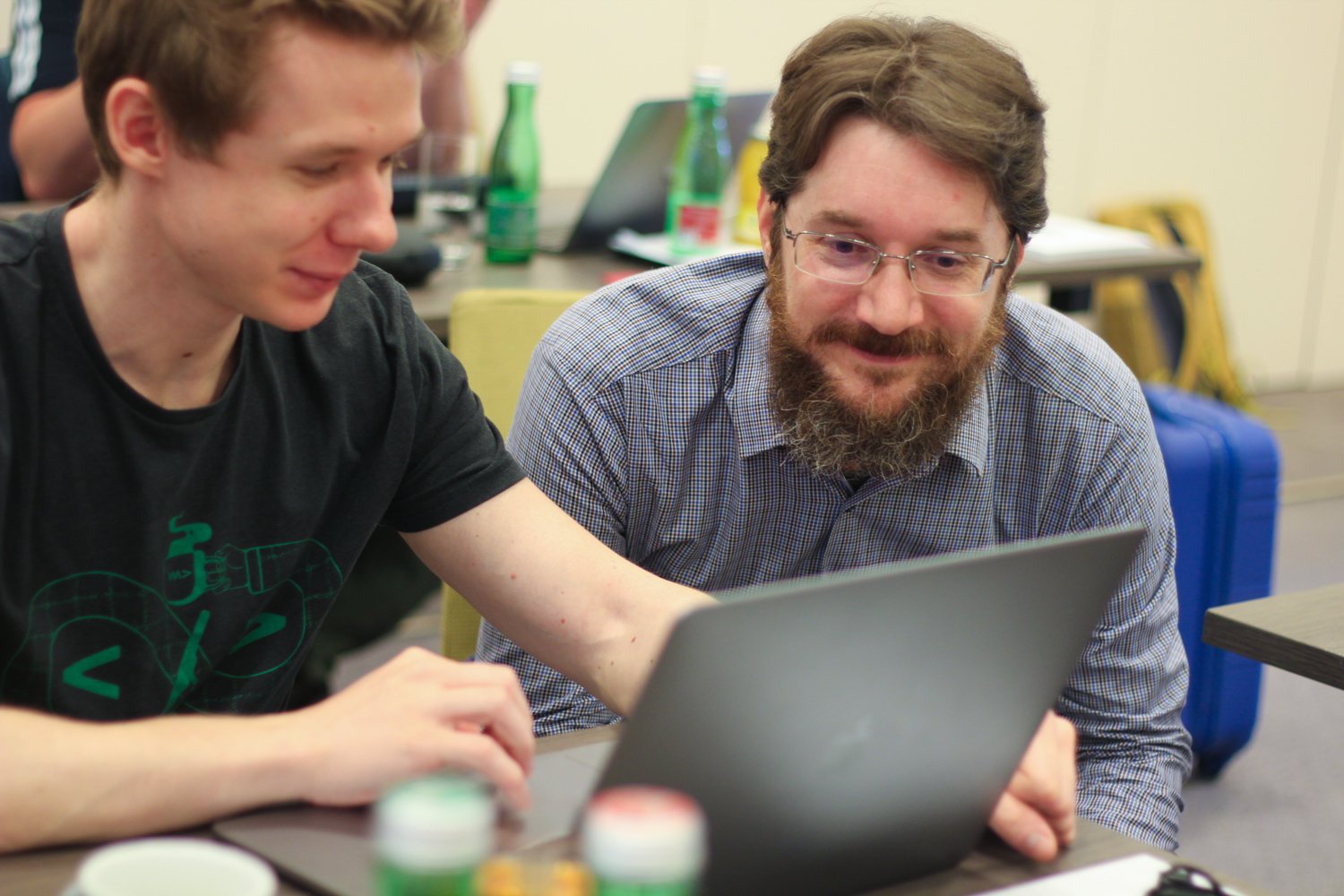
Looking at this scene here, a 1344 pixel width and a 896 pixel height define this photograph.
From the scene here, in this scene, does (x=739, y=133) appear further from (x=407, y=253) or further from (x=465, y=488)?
(x=465, y=488)

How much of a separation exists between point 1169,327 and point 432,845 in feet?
15.0

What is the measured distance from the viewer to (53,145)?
2369mm

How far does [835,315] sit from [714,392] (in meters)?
0.15

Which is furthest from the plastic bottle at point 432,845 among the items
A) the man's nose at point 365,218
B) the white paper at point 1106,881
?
the man's nose at point 365,218

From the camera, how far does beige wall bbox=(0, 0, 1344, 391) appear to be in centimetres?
416

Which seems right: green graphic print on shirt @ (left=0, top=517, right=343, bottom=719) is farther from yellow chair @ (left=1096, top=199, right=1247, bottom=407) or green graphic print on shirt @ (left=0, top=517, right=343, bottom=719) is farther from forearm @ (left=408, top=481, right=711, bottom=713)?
yellow chair @ (left=1096, top=199, right=1247, bottom=407)

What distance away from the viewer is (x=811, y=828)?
85 centimetres

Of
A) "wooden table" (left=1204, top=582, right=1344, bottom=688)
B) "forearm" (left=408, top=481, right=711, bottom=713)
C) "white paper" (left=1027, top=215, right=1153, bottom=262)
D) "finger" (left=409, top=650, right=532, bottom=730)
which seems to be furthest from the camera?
"white paper" (left=1027, top=215, right=1153, bottom=262)

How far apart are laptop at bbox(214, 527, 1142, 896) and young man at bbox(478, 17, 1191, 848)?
0.57 m

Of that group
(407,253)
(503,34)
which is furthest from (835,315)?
(503,34)

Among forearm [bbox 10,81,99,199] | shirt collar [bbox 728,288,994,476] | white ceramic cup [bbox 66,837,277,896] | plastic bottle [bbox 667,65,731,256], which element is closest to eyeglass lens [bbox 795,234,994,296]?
shirt collar [bbox 728,288,994,476]

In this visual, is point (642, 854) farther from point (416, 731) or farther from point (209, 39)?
point (209, 39)

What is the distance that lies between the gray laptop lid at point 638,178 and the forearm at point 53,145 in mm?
775

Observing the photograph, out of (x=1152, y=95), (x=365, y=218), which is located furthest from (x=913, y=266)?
(x=1152, y=95)
